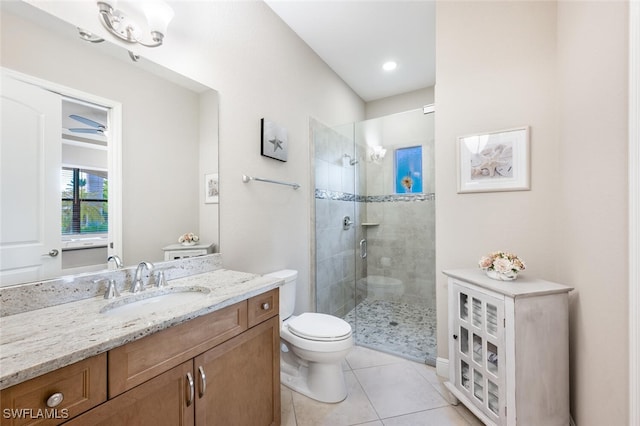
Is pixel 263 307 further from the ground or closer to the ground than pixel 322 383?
further from the ground

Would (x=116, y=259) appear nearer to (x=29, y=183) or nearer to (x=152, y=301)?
(x=152, y=301)

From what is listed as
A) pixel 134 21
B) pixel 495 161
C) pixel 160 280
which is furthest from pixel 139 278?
pixel 495 161

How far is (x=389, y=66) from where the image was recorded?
2.91 meters

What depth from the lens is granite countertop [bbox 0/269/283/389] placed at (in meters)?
0.62

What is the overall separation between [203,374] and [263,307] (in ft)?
1.22

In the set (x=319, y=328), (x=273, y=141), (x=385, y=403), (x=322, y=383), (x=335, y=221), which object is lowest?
(x=385, y=403)

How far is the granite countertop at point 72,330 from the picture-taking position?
2.03ft

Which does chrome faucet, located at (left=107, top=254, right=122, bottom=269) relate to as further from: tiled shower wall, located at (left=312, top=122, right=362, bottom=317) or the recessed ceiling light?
the recessed ceiling light

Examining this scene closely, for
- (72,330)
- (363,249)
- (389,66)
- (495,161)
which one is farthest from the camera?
(363,249)

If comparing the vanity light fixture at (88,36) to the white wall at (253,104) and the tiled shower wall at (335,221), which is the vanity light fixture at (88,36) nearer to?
the white wall at (253,104)

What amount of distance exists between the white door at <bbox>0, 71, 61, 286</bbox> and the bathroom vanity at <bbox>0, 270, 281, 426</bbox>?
19 cm

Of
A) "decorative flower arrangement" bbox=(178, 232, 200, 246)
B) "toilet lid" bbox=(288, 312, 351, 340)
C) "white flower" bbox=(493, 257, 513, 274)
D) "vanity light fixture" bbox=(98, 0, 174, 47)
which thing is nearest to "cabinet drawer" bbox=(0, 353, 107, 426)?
"decorative flower arrangement" bbox=(178, 232, 200, 246)

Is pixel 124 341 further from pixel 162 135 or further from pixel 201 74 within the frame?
pixel 201 74

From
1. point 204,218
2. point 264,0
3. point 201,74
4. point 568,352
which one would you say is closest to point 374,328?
point 568,352
